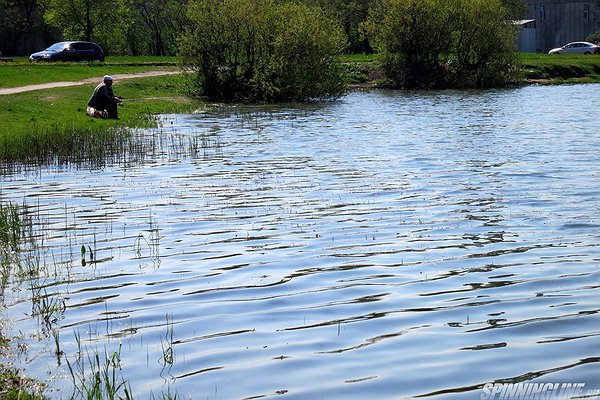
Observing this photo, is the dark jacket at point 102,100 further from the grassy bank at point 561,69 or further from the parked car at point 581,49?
the parked car at point 581,49

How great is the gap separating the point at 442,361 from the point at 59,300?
14.3 ft

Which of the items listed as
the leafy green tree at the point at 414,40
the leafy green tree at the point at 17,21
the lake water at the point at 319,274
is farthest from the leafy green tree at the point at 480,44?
the leafy green tree at the point at 17,21

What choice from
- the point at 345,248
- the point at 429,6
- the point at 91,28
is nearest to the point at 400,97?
the point at 429,6

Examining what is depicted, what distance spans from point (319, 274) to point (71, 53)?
5223cm

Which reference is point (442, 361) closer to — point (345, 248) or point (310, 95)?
point (345, 248)

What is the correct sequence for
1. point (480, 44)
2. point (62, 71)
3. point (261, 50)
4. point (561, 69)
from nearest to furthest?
point (261, 50) < point (62, 71) < point (480, 44) < point (561, 69)

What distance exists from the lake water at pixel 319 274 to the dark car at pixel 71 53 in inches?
1548

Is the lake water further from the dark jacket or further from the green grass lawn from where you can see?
the green grass lawn

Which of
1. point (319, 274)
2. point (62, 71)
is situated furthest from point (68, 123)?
point (62, 71)

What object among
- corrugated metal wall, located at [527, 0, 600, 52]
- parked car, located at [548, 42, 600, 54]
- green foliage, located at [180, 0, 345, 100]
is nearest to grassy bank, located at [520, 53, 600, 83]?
parked car, located at [548, 42, 600, 54]

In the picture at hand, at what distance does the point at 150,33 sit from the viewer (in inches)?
3344

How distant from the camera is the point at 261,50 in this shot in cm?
4569

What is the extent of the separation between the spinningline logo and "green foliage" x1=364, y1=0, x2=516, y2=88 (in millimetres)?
49629

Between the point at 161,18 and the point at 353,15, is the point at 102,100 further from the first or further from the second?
the point at 353,15
